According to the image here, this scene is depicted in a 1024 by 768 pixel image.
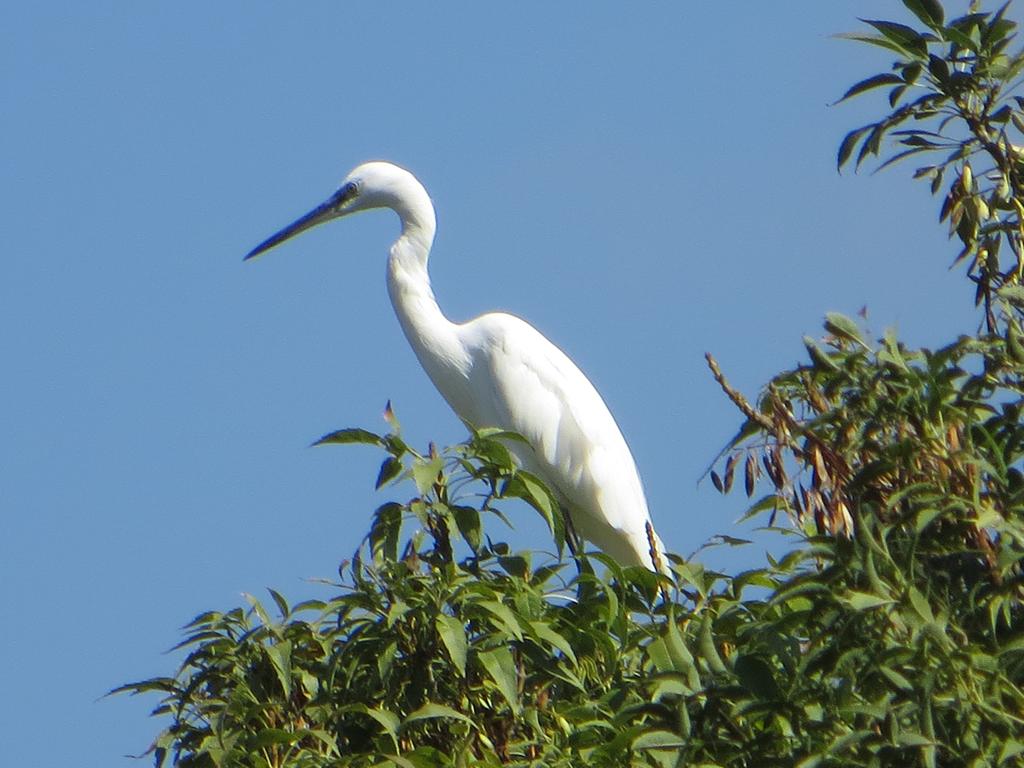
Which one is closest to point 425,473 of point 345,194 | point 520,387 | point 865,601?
point 865,601

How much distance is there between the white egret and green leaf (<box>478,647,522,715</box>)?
14.3 ft

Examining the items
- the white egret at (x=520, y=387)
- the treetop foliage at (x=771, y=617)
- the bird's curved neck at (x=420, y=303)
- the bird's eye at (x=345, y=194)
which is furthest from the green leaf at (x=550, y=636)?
the bird's eye at (x=345, y=194)

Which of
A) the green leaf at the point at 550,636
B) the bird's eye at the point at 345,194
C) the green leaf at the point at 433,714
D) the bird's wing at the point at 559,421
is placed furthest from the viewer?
the bird's eye at the point at 345,194

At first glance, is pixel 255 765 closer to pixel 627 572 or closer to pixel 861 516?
pixel 627 572

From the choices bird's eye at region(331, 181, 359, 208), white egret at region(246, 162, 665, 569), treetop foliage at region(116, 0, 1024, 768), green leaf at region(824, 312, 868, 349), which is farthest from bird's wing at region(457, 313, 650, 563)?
green leaf at region(824, 312, 868, 349)

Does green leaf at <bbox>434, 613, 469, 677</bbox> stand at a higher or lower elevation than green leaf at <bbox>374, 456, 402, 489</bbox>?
lower

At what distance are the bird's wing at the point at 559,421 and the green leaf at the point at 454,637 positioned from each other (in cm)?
443

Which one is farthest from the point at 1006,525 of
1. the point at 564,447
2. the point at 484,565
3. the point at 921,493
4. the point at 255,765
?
the point at 564,447

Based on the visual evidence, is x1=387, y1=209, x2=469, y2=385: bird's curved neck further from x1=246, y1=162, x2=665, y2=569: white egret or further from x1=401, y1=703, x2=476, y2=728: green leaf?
x1=401, y1=703, x2=476, y2=728: green leaf

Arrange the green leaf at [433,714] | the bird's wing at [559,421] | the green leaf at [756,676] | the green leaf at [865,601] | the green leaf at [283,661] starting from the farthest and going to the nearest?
1. the bird's wing at [559,421]
2. the green leaf at [283,661]
3. the green leaf at [433,714]
4. the green leaf at [756,676]
5. the green leaf at [865,601]

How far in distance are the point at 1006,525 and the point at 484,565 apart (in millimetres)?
1312

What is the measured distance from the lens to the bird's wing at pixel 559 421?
7.53 metres

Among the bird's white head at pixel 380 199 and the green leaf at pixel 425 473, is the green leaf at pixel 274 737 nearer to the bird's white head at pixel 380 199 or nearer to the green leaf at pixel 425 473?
the green leaf at pixel 425 473

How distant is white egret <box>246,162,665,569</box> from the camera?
7551 millimetres
